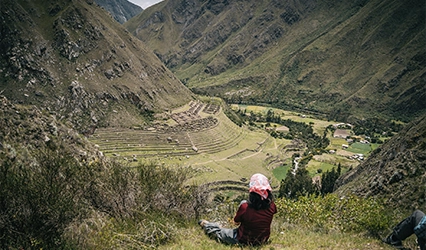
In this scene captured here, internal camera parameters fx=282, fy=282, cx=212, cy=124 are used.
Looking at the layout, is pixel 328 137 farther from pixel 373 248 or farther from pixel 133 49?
pixel 373 248

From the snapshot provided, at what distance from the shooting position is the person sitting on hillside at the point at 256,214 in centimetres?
854

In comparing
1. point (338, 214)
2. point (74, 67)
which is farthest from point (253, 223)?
point (74, 67)

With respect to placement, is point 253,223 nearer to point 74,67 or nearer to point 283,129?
point 74,67

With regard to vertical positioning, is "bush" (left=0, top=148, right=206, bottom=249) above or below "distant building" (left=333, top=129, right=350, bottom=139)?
above

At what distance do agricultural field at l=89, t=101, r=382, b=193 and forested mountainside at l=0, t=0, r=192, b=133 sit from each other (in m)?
8.56

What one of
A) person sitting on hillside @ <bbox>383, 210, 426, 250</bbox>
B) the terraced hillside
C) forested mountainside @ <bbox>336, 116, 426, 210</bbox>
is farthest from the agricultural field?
person sitting on hillside @ <bbox>383, 210, 426, 250</bbox>

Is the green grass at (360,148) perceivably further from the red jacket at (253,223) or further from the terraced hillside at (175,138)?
the red jacket at (253,223)

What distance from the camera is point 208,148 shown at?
3374 inches

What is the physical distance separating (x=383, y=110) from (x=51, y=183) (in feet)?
634

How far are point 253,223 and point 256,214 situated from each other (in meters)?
0.33

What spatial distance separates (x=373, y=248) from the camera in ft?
32.9

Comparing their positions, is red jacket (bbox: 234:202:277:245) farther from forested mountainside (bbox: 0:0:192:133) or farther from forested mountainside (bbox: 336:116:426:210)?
forested mountainside (bbox: 0:0:192:133)

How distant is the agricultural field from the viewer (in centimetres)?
7212

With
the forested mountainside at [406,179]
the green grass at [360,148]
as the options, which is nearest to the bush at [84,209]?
the forested mountainside at [406,179]
